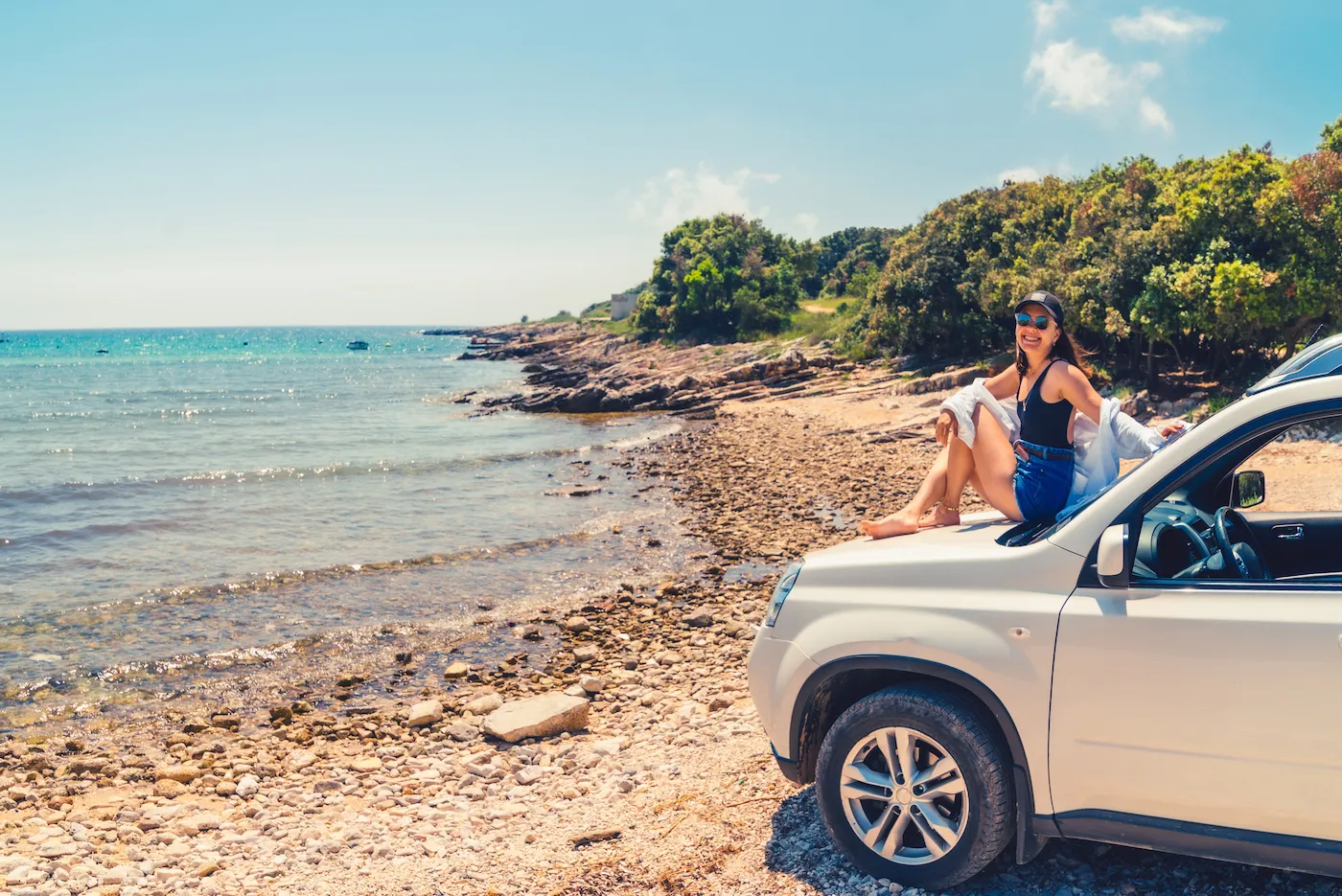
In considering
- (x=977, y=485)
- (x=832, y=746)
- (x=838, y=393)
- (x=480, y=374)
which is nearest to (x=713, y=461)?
(x=838, y=393)

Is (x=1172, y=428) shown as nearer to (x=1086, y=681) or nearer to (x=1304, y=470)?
(x=1086, y=681)

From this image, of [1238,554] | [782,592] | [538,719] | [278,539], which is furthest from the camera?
[278,539]

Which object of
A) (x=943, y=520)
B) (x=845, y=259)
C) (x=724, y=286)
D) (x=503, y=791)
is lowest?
(x=503, y=791)

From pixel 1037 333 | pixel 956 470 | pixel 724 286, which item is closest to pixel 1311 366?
pixel 1037 333

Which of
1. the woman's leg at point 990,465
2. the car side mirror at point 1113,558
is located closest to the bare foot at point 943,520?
the woman's leg at point 990,465

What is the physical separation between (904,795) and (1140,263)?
21280mm

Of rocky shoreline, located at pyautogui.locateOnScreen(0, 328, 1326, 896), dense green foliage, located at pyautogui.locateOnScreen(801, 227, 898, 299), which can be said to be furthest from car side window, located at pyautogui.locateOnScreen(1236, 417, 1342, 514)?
dense green foliage, located at pyautogui.locateOnScreen(801, 227, 898, 299)

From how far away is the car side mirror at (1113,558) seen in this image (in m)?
3.38

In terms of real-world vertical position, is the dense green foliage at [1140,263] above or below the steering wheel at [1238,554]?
above

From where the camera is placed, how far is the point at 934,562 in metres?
3.97

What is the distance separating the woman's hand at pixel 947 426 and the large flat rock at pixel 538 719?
3973 mm

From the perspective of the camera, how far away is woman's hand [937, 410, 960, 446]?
18.3 ft

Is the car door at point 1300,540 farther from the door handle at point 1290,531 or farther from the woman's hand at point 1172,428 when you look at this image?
the woman's hand at point 1172,428

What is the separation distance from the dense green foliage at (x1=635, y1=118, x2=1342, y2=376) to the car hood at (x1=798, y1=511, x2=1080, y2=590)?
1690 cm
